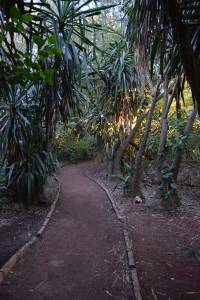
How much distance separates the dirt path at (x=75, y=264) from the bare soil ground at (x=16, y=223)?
232 millimetres

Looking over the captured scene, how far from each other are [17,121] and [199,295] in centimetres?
390

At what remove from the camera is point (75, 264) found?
3377 millimetres

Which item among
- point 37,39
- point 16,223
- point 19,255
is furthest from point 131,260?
point 37,39

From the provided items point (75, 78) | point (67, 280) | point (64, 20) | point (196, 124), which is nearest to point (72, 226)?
point (67, 280)

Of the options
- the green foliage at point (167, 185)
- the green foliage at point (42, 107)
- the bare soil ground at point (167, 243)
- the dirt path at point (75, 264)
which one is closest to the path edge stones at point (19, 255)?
the dirt path at point (75, 264)

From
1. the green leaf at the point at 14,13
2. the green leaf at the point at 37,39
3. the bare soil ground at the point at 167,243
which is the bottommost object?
the bare soil ground at the point at 167,243

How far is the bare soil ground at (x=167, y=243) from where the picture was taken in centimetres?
282

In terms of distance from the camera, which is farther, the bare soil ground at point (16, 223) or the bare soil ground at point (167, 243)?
the bare soil ground at point (16, 223)

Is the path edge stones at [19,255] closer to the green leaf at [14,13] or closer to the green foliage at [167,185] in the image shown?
the green foliage at [167,185]

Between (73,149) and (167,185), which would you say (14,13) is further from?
(73,149)

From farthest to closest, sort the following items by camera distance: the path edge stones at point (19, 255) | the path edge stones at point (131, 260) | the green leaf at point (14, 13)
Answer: the path edge stones at point (19, 255) < the path edge stones at point (131, 260) < the green leaf at point (14, 13)

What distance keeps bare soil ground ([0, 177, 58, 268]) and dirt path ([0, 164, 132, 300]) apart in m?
0.23

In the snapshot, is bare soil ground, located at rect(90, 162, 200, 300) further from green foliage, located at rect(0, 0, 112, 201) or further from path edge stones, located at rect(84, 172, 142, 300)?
green foliage, located at rect(0, 0, 112, 201)

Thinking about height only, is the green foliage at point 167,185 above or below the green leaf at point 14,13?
below
